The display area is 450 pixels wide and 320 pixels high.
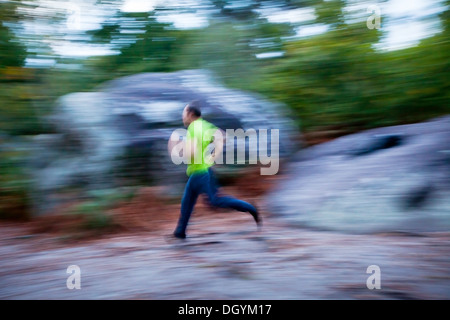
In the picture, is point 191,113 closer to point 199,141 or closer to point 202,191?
point 199,141

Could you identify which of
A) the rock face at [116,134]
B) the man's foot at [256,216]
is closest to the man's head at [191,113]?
the man's foot at [256,216]

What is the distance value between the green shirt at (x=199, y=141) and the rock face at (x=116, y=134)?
1.98 metres

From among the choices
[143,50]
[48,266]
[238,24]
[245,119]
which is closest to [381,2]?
[238,24]

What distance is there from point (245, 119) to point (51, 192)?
3.44 meters

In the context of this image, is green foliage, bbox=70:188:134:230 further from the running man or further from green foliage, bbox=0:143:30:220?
the running man

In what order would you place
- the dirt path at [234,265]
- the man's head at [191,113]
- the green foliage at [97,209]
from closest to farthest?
1. the dirt path at [234,265]
2. the man's head at [191,113]
3. the green foliage at [97,209]

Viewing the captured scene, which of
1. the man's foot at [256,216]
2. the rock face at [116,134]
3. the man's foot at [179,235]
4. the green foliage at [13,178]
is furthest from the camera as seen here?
the green foliage at [13,178]

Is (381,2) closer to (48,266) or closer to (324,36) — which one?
(324,36)

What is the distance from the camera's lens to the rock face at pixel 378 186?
5340 mm

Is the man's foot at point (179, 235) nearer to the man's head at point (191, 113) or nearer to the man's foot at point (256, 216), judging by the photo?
the man's foot at point (256, 216)

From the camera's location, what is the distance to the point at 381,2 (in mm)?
8195

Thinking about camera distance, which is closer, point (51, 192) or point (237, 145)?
point (51, 192)

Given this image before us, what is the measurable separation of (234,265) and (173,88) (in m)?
4.39

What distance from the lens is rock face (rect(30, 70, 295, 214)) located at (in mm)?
6559
